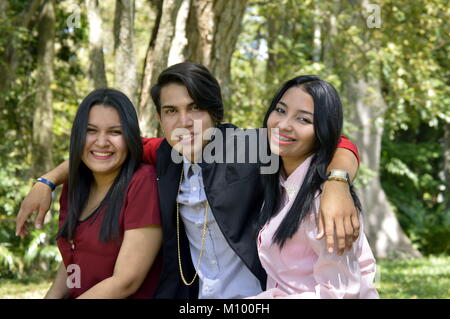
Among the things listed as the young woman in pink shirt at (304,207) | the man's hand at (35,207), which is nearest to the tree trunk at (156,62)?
the man's hand at (35,207)

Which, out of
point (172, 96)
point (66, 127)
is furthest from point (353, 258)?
point (66, 127)

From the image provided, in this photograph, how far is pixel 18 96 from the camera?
10695 mm

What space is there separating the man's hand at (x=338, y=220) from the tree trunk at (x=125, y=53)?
3.83 m

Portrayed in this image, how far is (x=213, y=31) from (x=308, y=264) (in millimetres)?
3585

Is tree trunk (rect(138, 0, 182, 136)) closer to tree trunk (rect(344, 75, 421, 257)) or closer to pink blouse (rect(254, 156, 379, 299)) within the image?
pink blouse (rect(254, 156, 379, 299))

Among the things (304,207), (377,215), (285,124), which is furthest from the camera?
(377,215)

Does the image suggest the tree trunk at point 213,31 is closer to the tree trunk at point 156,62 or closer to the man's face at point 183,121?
the tree trunk at point 156,62

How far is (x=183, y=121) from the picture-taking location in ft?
9.25

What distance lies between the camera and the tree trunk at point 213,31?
5.58 m

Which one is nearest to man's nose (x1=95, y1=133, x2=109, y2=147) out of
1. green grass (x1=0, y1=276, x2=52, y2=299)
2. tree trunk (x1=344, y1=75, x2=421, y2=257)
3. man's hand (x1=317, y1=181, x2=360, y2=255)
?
man's hand (x1=317, y1=181, x2=360, y2=255)

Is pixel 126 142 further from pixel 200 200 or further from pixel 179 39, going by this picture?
pixel 179 39

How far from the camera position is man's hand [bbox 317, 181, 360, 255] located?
7.20 feet

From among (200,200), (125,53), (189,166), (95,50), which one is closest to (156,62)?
(125,53)

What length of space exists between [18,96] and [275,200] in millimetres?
8964
